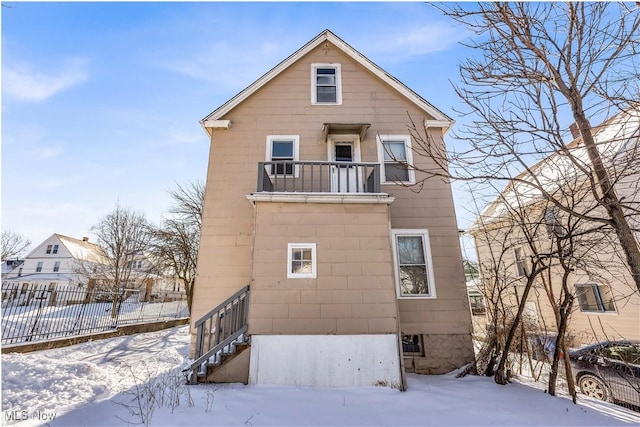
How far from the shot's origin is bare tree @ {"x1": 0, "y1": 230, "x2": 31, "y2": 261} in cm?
3028

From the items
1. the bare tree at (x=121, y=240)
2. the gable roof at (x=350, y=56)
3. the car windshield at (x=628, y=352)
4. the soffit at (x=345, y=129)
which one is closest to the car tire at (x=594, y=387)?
the car windshield at (x=628, y=352)

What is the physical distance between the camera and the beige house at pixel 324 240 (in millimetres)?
5863

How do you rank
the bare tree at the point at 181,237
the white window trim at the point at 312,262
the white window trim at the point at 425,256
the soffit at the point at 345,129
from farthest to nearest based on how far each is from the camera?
the bare tree at the point at 181,237
the soffit at the point at 345,129
the white window trim at the point at 425,256
the white window trim at the point at 312,262

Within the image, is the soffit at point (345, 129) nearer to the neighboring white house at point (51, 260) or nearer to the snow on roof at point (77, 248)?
the neighboring white house at point (51, 260)

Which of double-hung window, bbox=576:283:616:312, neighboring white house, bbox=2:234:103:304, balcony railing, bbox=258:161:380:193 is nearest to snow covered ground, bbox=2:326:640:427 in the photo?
balcony railing, bbox=258:161:380:193

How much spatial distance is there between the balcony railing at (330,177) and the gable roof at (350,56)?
2.93 m

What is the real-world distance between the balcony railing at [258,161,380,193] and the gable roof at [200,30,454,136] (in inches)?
115

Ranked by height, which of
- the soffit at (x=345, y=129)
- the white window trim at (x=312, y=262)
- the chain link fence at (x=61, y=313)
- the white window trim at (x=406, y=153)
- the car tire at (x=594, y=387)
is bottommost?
the car tire at (x=594, y=387)

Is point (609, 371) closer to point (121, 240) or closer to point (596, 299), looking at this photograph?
point (596, 299)

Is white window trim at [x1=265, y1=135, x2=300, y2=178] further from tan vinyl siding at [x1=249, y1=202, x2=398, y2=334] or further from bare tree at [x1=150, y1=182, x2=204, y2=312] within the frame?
bare tree at [x1=150, y1=182, x2=204, y2=312]

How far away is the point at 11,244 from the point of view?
30.9m

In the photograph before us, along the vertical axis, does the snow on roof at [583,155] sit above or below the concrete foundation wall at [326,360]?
above

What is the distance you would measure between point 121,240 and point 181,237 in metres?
5.70

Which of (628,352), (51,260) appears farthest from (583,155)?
(51,260)
